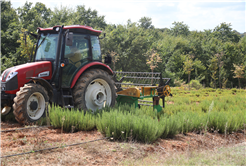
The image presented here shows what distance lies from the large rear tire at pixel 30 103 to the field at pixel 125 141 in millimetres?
416

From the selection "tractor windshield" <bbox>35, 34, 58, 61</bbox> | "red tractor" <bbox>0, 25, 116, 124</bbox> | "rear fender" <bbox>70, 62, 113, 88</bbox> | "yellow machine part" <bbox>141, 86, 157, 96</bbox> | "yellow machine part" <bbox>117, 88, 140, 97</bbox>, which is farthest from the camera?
"yellow machine part" <bbox>141, 86, 157, 96</bbox>

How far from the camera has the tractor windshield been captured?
6324mm

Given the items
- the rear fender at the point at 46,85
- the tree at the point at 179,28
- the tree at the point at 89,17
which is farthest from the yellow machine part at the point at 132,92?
the tree at the point at 179,28

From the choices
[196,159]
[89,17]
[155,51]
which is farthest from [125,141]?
[89,17]

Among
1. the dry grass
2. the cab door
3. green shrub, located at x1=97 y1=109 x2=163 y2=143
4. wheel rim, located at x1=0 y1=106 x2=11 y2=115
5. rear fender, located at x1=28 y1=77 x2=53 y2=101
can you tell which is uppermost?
the cab door

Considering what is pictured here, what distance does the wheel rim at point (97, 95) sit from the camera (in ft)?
20.9

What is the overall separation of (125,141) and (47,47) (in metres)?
3.73

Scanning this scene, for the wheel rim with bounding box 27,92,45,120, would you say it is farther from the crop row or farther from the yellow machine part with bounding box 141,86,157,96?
the yellow machine part with bounding box 141,86,157,96

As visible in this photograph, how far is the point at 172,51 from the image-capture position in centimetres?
3731

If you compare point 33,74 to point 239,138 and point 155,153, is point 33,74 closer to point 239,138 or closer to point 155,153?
point 155,153

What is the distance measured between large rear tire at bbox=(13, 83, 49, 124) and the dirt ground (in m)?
0.46

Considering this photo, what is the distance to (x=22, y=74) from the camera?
5801 millimetres

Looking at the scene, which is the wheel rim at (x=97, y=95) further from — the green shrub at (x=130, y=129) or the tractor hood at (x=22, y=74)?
the green shrub at (x=130, y=129)

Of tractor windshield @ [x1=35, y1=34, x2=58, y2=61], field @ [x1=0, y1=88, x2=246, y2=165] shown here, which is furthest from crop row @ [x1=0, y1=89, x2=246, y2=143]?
tractor windshield @ [x1=35, y1=34, x2=58, y2=61]
